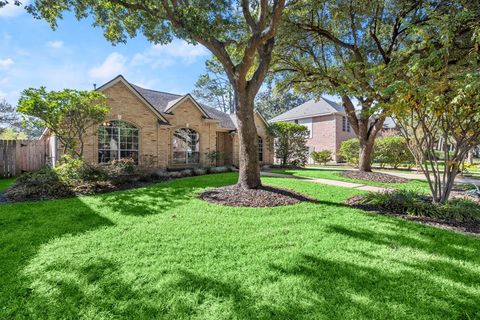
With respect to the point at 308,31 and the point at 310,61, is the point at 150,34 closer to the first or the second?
the point at 308,31

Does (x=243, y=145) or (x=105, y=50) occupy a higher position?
(x=105, y=50)

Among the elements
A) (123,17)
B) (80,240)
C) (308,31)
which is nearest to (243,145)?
(80,240)

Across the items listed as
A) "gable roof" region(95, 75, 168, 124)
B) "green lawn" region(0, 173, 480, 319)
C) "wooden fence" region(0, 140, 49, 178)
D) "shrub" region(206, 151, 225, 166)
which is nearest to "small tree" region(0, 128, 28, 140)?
"wooden fence" region(0, 140, 49, 178)

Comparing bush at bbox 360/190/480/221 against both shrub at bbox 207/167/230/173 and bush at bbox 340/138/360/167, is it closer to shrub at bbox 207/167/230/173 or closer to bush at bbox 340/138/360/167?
shrub at bbox 207/167/230/173

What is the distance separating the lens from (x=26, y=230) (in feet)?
15.4

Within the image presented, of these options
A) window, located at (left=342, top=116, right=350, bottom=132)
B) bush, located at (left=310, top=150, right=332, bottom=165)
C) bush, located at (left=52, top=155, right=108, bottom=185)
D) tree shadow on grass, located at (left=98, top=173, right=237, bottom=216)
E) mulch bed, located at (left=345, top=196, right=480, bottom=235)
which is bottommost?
mulch bed, located at (left=345, top=196, right=480, bottom=235)

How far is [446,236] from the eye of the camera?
4.54 metres

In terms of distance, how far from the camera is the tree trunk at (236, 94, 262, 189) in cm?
769

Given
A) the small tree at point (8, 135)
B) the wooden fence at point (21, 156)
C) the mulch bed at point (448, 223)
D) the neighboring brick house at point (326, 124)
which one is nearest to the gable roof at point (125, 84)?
the wooden fence at point (21, 156)

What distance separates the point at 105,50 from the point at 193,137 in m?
7.34

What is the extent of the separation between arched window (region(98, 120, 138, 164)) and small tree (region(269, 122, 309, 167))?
10.2 metres

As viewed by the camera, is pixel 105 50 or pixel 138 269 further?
pixel 105 50

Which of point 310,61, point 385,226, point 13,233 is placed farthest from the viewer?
point 310,61

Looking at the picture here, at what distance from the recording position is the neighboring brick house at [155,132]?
12836 millimetres
